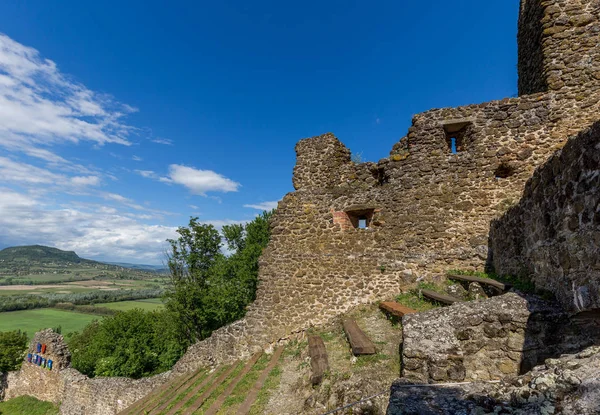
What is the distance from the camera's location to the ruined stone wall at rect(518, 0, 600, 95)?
275 inches

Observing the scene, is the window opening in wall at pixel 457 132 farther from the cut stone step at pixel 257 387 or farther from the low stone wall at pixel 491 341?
the cut stone step at pixel 257 387

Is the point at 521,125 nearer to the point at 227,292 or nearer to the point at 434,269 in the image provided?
the point at 434,269

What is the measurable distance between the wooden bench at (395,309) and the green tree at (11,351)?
31.3 metres

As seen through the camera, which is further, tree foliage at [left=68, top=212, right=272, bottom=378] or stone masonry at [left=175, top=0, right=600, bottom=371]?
tree foliage at [left=68, top=212, right=272, bottom=378]

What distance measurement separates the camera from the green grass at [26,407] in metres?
18.6

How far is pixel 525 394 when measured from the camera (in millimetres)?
1759

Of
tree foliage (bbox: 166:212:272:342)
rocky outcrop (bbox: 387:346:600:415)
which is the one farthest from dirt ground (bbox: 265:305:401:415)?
tree foliage (bbox: 166:212:272:342)

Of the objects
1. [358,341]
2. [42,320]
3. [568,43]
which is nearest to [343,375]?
[358,341]

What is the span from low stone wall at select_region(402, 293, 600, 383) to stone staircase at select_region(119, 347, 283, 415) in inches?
133

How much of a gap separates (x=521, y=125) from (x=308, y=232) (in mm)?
Answer: 6066

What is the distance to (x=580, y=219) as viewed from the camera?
3.13 metres

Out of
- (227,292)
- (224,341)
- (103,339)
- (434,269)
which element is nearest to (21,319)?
(103,339)

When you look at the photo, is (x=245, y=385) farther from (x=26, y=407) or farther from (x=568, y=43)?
(x=26, y=407)

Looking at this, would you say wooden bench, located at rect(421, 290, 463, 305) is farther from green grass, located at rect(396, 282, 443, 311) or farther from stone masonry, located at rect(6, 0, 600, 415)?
stone masonry, located at rect(6, 0, 600, 415)
